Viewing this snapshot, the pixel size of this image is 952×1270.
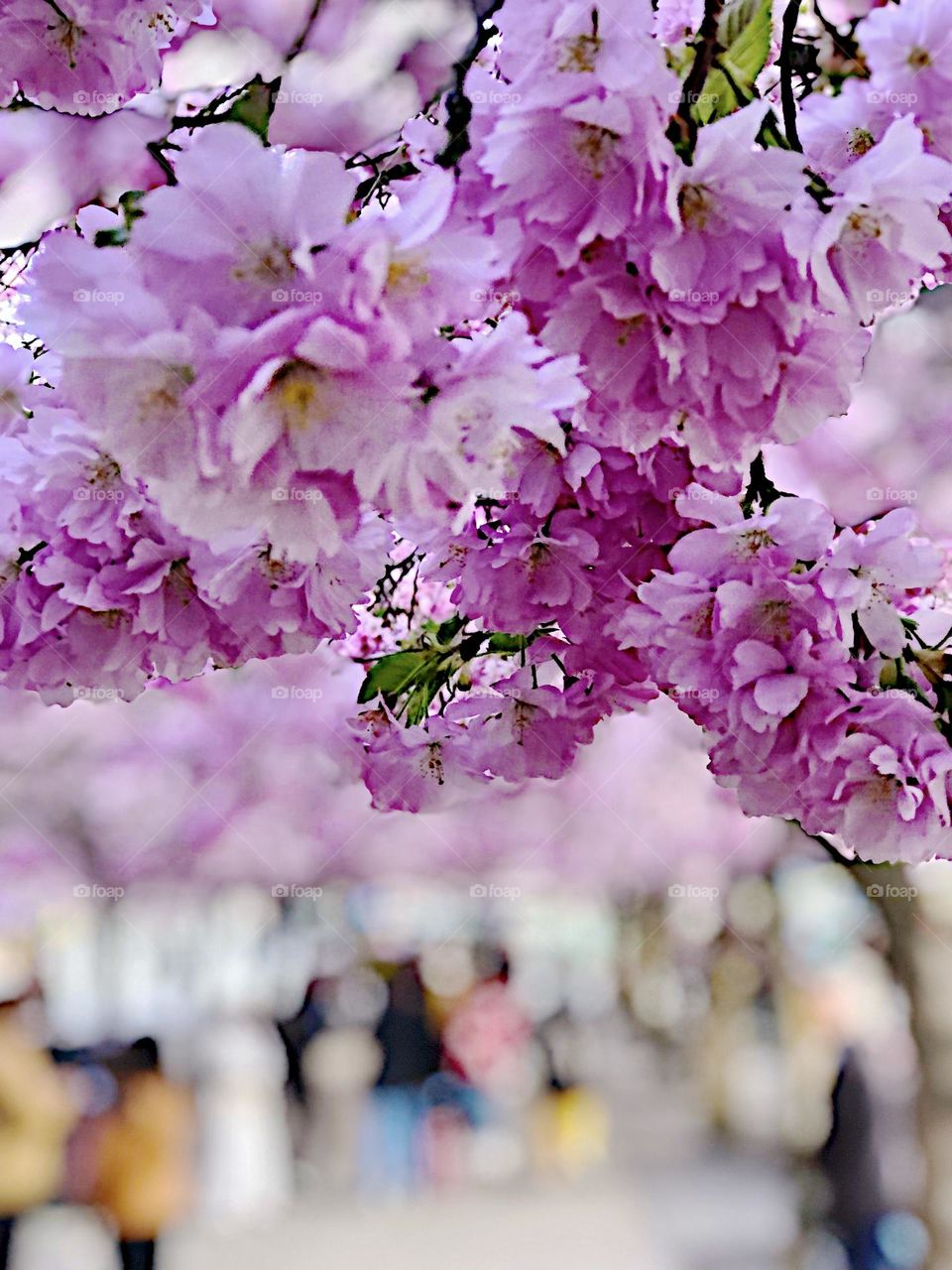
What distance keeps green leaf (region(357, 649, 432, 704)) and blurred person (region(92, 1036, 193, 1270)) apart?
2.78m

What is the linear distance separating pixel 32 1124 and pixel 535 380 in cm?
330

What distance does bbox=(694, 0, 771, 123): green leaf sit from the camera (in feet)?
1.32

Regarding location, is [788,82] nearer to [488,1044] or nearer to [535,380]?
[535,380]

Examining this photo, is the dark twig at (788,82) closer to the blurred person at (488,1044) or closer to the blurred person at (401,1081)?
the blurred person at (401,1081)

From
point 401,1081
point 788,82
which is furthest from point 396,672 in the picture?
point 401,1081

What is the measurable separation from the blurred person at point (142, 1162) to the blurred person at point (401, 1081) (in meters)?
0.75

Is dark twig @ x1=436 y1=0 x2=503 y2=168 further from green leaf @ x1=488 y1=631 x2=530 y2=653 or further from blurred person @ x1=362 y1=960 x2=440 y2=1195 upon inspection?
blurred person @ x1=362 y1=960 x2=440 y2=1195

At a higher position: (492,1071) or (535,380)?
(535,380)

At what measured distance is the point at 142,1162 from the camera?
318 centimetres

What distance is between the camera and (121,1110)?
10.5 ft

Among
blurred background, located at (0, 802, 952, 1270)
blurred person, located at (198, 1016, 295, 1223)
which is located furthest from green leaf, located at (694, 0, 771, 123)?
blurred person, located at (198, 1016, 295, 1223)

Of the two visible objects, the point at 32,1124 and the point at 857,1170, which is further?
the point at 32,1124

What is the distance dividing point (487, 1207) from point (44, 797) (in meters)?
2.96

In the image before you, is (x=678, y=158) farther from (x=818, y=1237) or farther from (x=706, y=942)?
(x=706, y=942)
